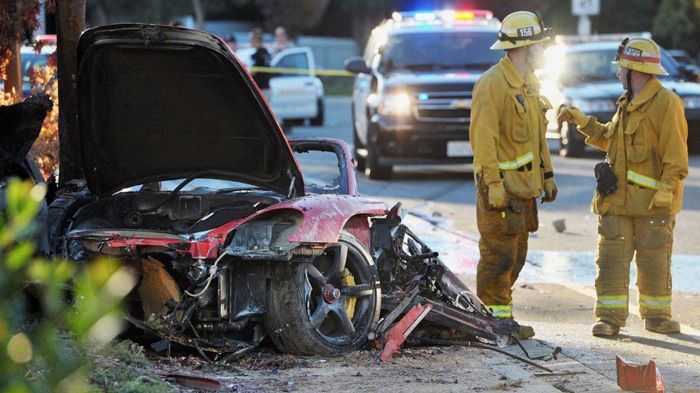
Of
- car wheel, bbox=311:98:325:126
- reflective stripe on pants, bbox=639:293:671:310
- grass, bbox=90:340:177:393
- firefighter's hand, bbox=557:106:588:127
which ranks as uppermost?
firefighter's hand, bbox=557:106:588:127

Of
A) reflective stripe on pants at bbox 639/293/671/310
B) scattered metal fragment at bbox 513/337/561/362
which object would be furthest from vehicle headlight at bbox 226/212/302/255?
reflective stripe on pants at bbox 639/293/671/310

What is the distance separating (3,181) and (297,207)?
5.04ft

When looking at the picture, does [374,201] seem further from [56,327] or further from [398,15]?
[398,15]

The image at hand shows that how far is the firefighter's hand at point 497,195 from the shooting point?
6.79 meters

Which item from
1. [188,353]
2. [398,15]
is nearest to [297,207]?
[188,353]

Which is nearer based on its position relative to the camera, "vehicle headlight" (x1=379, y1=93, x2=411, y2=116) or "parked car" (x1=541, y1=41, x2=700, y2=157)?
"vehicle headlight" (x1=379, y1=93, x2=411, y2=116)

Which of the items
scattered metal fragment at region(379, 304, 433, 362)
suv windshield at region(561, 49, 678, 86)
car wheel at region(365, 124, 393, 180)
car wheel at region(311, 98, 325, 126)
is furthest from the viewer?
car wheel at region(311, 98, 325, 126)

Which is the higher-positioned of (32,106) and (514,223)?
(32,106)

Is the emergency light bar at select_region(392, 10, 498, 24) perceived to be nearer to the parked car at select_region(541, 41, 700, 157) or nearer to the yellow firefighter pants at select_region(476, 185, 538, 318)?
the parked car at select_region(541, 41, 700, 157)

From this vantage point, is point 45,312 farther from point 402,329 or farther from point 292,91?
point 292,91

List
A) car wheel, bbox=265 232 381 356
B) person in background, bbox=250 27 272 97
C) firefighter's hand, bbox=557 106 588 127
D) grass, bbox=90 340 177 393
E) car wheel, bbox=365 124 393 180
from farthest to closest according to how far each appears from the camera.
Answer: person in background, bbox=250 27 272 97
car wheel, bbox=365 124 393 180
firefighter's hand, bbox=557 106 588 127
car wheel, bbox=265 232 381 356
grass, bbox=90 340 177 393

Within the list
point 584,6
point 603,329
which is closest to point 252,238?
point 603,329

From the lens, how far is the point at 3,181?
19.4 ft

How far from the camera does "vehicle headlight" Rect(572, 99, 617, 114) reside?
18844 millimetres
